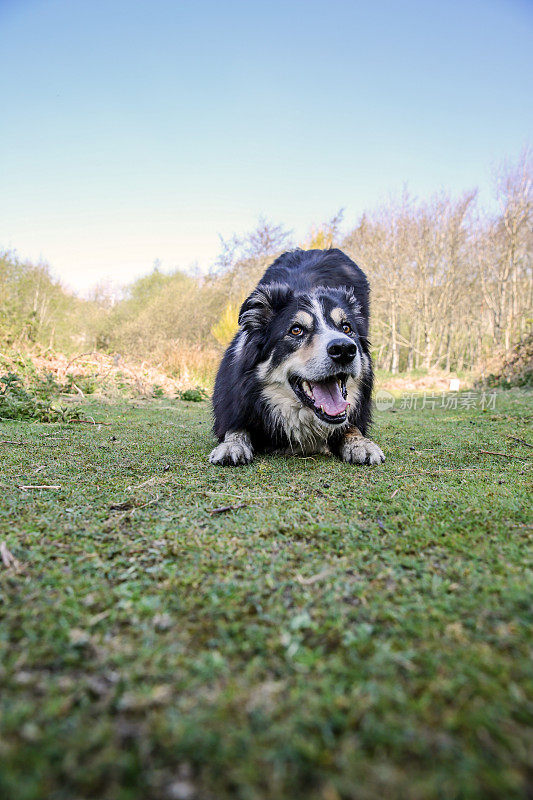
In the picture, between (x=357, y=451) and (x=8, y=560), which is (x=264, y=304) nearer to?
(x=357, y=451)

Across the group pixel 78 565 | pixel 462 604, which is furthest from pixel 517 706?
pixel 78 565

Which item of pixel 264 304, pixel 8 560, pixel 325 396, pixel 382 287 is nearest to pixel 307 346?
pixel 325 396

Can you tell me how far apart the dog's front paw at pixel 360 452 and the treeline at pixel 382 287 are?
14396 mm

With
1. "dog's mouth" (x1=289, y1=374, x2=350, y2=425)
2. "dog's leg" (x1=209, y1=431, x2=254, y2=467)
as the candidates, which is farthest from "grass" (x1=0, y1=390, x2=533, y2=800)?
"dog's mouth" (x1=289, y1=374, x2=350, y2=425)

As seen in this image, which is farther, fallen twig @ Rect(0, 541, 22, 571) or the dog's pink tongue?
the dog's pink tongue

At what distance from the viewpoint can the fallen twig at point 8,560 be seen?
117 cm

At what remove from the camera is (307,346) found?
302cm

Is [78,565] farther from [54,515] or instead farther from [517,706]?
[517,706]

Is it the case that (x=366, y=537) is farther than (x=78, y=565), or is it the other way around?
(x=366, y=537)

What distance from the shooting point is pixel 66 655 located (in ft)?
2.68

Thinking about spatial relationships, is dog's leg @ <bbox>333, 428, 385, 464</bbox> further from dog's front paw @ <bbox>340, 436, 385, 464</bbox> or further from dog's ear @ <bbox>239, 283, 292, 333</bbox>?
dog's ear @ <bbox>239, 283, 292, 333</bbox>

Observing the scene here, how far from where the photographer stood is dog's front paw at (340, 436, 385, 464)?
112 inches

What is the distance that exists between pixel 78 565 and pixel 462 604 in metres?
1.01

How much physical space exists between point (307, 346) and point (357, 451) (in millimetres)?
817
